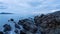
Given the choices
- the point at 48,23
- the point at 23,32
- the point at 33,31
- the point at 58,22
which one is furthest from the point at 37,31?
the point at 58,22

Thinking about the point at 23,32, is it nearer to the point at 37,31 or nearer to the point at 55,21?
the point at 37,31

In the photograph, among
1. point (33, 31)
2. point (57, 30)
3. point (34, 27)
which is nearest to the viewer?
point (57, 30)

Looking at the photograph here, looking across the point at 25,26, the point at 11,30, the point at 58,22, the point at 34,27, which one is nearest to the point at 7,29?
the point at 11,30

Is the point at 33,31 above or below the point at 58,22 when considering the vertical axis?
below

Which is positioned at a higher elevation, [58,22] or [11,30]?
[58,22]

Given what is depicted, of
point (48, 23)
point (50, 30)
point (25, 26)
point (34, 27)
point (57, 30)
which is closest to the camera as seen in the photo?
point (57, 30)

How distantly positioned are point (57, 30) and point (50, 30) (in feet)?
3.70

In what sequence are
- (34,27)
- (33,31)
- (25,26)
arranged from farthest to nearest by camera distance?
(25,26) < (34,27) < (33,31)

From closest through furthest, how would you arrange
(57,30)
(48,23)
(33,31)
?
1. (57,30)
2. (48,23)
3. (33,31)

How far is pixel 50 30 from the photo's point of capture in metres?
14.4

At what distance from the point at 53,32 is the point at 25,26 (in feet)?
26.0

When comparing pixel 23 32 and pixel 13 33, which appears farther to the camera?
pixel 13 33

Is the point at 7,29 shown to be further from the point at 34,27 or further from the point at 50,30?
the point at 50,30

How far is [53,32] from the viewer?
13.6 meters
